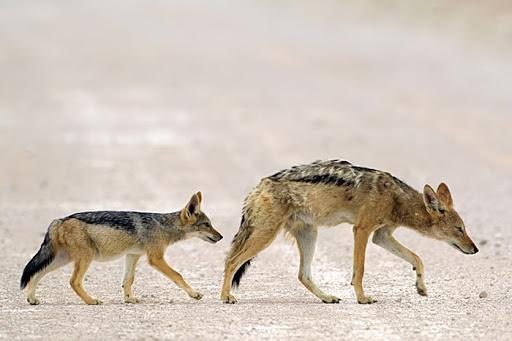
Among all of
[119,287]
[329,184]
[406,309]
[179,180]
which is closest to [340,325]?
[406,309]

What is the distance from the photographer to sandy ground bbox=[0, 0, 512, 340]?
10.4 m

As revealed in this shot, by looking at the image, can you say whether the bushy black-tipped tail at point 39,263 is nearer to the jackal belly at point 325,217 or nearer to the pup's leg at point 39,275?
the pup's leg at point 39,275

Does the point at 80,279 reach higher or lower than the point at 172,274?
lower

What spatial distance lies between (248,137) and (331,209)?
1363 centimetres

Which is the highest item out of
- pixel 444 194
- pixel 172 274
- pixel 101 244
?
pixel 444 194

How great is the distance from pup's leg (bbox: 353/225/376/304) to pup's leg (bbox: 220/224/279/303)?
73 cm

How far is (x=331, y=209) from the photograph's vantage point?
445 inches

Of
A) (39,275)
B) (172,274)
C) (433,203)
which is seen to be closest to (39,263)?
(39,275)

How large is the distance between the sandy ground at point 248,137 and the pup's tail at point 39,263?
9.6 inches

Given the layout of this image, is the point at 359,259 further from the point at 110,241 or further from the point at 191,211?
the point at 110,241

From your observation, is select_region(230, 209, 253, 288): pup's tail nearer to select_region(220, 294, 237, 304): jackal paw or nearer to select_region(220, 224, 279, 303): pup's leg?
select_region(220, 224, 279, 303): pup's leg

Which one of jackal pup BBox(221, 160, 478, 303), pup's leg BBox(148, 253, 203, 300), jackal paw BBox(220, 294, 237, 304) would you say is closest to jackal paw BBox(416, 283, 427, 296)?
jackal pup BBox(221, 160, 478, 303)

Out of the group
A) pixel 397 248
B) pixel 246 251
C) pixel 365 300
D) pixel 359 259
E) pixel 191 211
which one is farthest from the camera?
pixel 191 211

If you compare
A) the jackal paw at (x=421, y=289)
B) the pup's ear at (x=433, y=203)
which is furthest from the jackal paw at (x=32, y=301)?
the pup's ear at (x=433, y=203)
